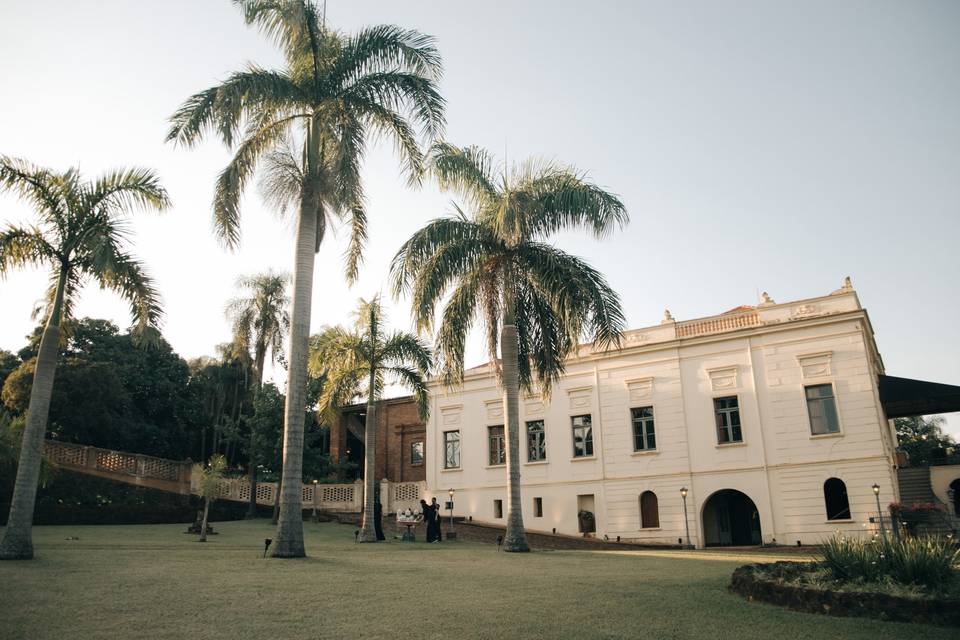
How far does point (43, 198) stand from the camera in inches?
523

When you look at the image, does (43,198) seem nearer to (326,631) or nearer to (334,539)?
(326,631)

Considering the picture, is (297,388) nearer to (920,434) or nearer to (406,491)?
(406,491)

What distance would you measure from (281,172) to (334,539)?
13.3 m

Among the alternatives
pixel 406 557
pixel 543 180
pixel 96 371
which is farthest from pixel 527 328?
pixel 96 371

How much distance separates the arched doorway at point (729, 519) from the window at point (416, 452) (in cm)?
1522

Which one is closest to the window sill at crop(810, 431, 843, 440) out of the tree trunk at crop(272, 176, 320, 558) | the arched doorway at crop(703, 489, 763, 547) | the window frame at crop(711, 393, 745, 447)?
the window frame at crop(711, 393, 745, 447)

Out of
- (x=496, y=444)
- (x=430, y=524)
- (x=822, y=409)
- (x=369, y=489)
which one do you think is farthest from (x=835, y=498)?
(x=369, y=489)

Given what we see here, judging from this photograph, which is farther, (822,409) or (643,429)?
(643,429)

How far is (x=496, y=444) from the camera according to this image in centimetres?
3400

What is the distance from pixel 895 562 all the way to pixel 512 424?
11.1m

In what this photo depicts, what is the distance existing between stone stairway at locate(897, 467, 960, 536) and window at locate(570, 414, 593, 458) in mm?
12391

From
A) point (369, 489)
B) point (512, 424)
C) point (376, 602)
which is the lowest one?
point (376, 602)

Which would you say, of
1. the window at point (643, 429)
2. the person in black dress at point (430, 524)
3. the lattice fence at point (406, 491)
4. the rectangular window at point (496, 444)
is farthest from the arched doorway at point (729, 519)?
the lattice fence at point (406, 491)

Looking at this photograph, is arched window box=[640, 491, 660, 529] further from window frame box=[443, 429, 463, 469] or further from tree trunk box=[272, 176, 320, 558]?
tree trunk box=[272, 176, 320, 558]
